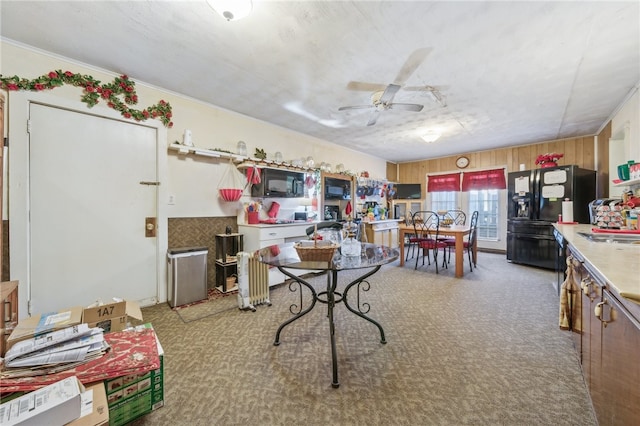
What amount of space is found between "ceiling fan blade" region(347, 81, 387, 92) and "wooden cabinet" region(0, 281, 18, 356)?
3.14m

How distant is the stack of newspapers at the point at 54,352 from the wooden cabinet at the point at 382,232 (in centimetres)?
437

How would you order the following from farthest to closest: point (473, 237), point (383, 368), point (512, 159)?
point (512, 159) → point (473, 237) → point (383, 368)

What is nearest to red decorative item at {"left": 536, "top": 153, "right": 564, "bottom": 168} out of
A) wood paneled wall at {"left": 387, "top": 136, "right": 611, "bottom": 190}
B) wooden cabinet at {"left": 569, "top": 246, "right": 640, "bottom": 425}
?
wood paneled wall at {"left": 387, "top": 136, "right": 611, "bottom": 190}

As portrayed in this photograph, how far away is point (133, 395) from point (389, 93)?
300cm

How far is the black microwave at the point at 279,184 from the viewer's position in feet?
12.0

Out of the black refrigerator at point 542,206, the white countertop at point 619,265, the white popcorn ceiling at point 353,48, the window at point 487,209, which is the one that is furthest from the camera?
the window at point 487,209

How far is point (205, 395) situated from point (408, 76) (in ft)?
10.5

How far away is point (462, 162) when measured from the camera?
6297mm

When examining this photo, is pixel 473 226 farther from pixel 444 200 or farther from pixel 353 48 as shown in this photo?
pixel 353 48

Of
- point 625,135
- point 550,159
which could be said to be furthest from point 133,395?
point 550,159

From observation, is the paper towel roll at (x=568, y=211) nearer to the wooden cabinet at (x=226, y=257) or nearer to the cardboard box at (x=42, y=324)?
the wooden cabinet at (x=226, y=257)

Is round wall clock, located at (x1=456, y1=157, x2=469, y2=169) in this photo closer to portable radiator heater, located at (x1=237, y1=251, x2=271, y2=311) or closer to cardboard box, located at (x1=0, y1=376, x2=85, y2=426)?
portable radiator heater, located at (x1=237, y1=251, x2=271, y2=311)

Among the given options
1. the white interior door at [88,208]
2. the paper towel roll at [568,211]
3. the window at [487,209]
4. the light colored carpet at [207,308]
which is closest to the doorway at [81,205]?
the white interior door at [88,208]

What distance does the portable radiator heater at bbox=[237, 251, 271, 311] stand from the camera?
2736 millimetres
